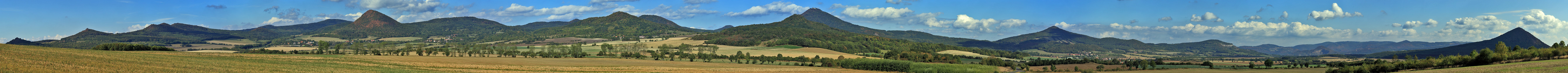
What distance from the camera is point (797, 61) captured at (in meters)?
105

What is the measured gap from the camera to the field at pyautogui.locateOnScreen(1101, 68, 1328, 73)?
305 ft

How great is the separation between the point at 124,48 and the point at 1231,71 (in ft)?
447

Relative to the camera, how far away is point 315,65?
55.5m

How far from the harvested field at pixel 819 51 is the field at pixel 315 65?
4292cm

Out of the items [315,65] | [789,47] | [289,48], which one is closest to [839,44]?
[789,47]

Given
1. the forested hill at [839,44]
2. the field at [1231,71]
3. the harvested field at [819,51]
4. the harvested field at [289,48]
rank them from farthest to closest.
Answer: the forested hill at [839,44] → the harvested field at [289,48] → the harvested field at [819,51] → the field at [1231,71]

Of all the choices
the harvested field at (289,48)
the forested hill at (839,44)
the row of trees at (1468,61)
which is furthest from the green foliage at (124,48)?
the row of trees at (1468,61)

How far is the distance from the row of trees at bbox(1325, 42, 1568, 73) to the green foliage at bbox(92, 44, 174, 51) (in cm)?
12907

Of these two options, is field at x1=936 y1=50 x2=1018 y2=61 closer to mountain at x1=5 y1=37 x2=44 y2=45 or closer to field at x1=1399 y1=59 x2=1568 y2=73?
field at x1=1399 y1=59 x2=1568 y2=73

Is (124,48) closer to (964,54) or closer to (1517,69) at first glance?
(1517,69)

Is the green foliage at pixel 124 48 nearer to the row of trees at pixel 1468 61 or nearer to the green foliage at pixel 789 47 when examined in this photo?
the green foliage at pixel 789 47

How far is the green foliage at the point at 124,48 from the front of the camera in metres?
76.8

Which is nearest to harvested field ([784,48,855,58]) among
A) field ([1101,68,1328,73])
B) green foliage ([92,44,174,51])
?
field ([1101,68,1328,73])

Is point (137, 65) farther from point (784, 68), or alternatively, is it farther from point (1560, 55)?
point (1560, 55)
